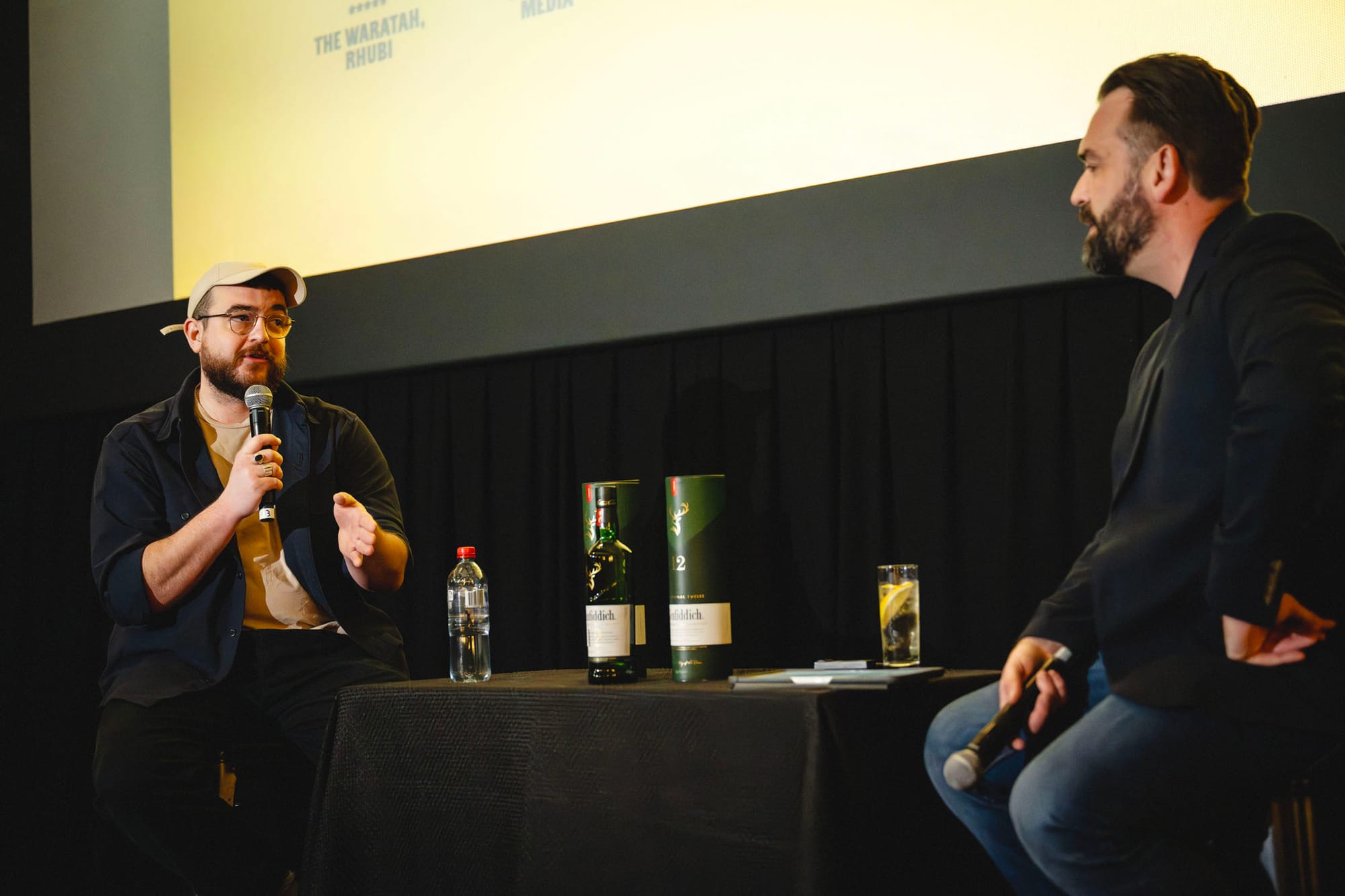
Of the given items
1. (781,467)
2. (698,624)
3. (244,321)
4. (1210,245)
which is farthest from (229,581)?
(1210,245)

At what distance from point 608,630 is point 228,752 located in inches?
34.6

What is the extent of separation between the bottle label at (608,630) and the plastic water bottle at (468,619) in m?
0.49

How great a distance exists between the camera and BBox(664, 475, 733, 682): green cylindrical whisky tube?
166 centimetres

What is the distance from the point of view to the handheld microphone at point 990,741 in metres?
1.21

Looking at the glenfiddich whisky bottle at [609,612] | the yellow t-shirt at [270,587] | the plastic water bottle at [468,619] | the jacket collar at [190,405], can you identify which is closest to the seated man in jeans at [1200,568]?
the glenfiddich whisky bottle at [609,612]

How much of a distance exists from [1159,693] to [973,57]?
60.5 inches

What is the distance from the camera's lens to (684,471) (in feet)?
9.10

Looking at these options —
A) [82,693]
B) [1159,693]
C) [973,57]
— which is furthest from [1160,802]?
[82,693]

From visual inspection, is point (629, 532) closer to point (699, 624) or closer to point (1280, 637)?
point (699, 624)

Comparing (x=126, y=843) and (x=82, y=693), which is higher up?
(x=82, y=693)

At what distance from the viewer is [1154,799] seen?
1.20 meters

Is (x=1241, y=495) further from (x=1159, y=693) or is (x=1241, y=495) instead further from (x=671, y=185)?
(x=671, y=185)

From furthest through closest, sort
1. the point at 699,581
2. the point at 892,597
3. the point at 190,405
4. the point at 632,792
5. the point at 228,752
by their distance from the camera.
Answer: the point at 190,405 → the point at 228,752 → the point at 892,597 → the point at 699,581 → the point at 632,792

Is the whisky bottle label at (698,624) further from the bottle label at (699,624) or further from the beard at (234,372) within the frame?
the beard at (234,372)
